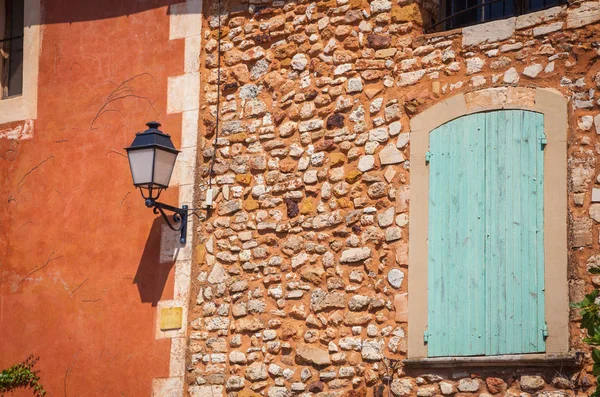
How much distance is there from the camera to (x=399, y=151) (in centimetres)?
836

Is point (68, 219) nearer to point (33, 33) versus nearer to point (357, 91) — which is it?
point (33, 33)

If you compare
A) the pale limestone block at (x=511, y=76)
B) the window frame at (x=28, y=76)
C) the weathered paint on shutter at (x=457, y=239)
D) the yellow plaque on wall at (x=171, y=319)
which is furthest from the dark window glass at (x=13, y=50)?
the pale limestone block at (x=511, y=76)

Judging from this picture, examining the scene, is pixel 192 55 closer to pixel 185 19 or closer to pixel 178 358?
pixel 185 19

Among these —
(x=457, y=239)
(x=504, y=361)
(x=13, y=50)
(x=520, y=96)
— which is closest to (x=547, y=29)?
(x=520, y=96)

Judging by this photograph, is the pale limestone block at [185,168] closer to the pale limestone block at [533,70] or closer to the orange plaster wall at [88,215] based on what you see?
the orange plaster wall at [88,215]

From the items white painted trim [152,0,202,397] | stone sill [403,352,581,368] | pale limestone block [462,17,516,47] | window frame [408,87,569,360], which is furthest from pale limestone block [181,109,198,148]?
stone sill [403,352,581,368]

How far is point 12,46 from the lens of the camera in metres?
10.7

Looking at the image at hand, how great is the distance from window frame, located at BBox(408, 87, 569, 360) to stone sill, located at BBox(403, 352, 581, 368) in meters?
0.06

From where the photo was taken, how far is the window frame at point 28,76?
10.2 meters

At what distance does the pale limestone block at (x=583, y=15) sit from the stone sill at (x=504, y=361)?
7.29ft

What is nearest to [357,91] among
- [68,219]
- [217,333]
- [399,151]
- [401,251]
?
[399,151]

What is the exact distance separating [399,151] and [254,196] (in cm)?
125

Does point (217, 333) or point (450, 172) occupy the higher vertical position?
point (450, 172)

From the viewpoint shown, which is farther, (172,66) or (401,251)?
(172,66)
